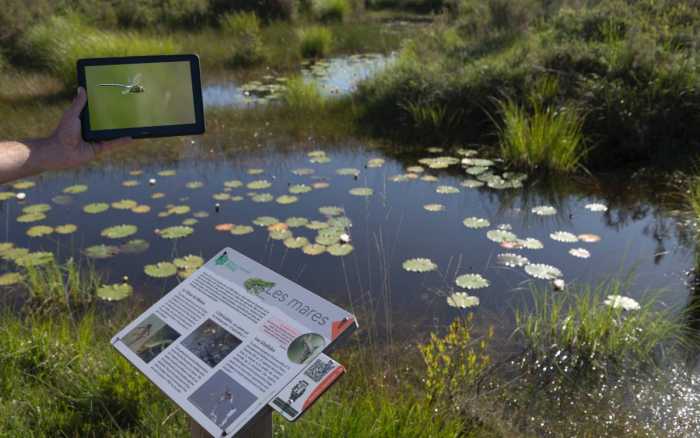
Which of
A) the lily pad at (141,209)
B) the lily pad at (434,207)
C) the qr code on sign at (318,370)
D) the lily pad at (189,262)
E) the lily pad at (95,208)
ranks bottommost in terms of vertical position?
the lily pad at (189,262)

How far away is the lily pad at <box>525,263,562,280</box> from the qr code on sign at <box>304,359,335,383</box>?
2.66 meters

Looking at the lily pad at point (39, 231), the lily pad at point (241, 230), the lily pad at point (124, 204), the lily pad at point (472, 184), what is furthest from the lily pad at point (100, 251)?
the lily pad at point (472, 184)

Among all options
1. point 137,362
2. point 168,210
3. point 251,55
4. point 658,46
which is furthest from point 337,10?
point 137,362

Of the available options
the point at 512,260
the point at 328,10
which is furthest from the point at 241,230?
the point at 328,10

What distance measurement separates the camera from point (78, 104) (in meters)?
1.65

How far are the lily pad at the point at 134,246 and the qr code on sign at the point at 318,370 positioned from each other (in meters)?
3.07

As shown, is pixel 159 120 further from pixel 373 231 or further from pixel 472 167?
pixel 472 167

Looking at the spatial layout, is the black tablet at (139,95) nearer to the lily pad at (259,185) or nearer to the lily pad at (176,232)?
the lily pad at (176,232)

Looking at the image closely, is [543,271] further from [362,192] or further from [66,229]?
[66,229]

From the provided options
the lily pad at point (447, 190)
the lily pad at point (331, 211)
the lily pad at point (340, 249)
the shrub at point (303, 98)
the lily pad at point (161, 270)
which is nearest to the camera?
the lily pad at point (161, 270)

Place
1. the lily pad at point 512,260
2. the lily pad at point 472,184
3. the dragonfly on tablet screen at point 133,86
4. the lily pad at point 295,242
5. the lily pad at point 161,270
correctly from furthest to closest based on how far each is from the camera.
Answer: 1. the lily pad at point 472,184
2. the lily pad at point 295,242
3. the lily pad at point 512,260
4. the lily pad at point 161,270
5. the dragonfly on tablet screen at point 133,86

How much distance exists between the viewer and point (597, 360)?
297cm

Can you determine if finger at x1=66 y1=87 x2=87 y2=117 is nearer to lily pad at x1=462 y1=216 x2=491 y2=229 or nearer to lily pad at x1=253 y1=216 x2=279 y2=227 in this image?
lily pad at x1=253 y1=216 x2=279 y2=227

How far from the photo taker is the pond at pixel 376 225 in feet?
12.2
